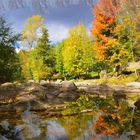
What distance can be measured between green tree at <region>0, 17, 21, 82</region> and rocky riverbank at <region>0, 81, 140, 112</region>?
2.67 metres

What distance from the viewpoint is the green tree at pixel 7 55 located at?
129 feet

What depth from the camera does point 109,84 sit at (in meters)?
56.1

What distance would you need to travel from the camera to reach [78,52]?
73312mm

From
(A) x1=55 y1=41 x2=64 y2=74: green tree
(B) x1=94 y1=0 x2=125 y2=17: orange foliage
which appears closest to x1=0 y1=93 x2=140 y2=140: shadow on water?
(B) x1=94 y1=0 x2=125 y2=17: orange foliage

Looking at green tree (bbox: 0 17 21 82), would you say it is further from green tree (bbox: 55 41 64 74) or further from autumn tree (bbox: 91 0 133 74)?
green tree (bbox: 55 41 64 74)

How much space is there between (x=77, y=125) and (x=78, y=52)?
163 feet

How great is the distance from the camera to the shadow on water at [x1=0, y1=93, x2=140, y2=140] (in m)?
20.8

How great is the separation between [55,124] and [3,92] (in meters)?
20.4

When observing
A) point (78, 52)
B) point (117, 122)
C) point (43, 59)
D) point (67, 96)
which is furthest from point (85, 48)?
point (117, 122)

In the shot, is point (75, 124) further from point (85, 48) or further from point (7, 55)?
point (85, 48)

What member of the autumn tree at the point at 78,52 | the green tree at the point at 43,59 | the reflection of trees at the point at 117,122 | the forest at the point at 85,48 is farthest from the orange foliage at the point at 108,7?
the reflection of trees at the point at 117,122

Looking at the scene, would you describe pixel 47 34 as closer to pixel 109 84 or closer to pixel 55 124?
pixel 109 84

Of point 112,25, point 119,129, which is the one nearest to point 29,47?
point 112,25

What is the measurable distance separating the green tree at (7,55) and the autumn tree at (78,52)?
31.5 metres
